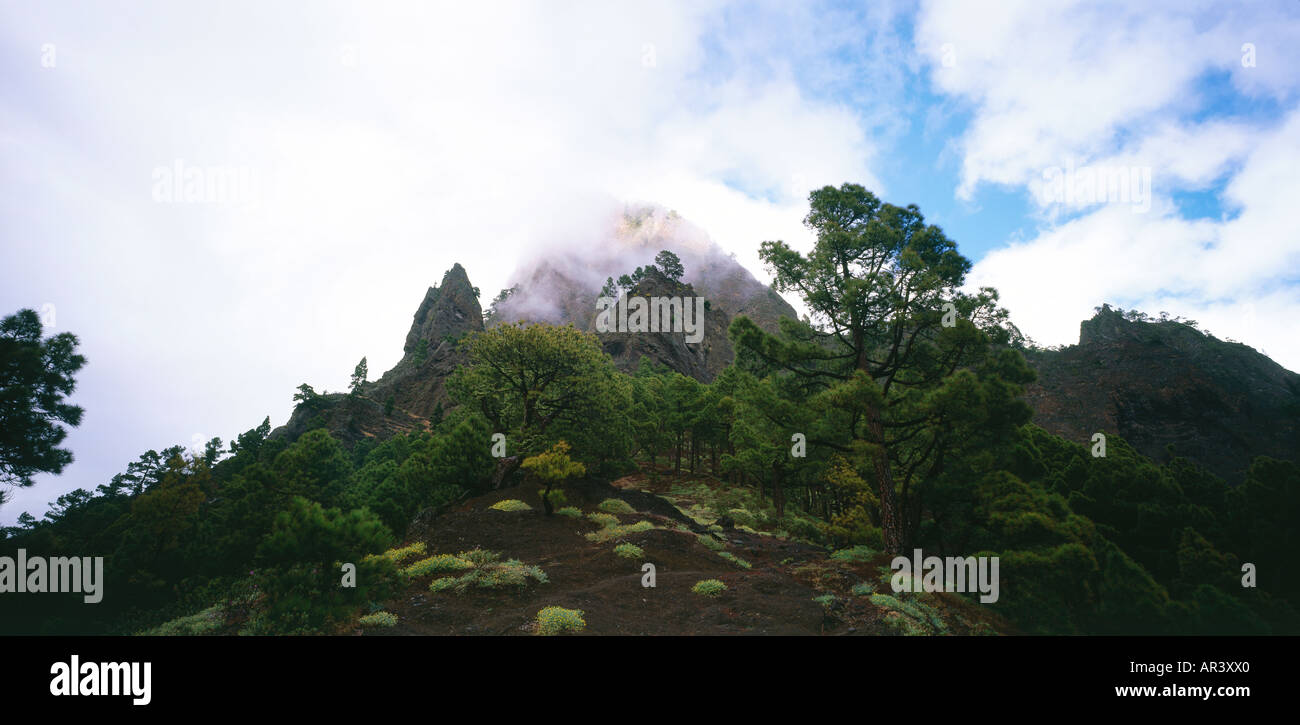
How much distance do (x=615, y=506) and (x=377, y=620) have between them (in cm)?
1360

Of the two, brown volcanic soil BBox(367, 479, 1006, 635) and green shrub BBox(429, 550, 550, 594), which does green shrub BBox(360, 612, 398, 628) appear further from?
green shrub BBox(429, 550, 550, 594)

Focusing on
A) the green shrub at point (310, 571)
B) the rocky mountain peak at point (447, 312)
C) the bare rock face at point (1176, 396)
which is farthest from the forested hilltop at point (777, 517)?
the rocky mountain peak at point (447, 312)

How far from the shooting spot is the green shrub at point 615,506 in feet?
73.4

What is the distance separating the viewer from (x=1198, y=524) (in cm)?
1321

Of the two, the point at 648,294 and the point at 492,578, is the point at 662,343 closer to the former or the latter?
the point at 648,294

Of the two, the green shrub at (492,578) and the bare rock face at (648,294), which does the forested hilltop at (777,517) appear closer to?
the green shrub at (492,578)

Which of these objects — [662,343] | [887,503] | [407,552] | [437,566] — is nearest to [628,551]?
[437,566]

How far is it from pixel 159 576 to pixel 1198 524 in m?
38.4

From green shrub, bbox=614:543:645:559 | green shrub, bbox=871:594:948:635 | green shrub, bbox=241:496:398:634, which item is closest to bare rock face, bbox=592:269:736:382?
green shrub, bbox=614:543:645:559

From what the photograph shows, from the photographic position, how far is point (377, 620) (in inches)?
383

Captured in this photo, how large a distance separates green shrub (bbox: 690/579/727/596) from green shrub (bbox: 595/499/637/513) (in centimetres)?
1039

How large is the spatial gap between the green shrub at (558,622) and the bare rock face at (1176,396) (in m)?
50.2

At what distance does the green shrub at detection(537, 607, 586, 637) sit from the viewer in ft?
31.0
